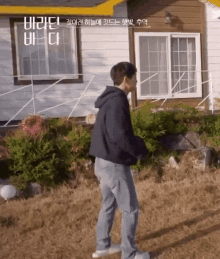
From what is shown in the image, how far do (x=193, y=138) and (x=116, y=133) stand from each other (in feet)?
16.7

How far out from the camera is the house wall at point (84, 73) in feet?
30.1

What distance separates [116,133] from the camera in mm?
3127

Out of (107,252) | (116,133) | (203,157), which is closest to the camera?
(116,133)

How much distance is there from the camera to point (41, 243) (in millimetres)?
4355

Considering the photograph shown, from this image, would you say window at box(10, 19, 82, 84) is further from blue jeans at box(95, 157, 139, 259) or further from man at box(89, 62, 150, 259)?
blue jeans at box(95, 157, 139, 259)

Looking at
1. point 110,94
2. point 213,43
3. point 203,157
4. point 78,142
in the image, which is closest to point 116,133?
point 110,94

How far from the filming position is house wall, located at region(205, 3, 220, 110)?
35.3ft

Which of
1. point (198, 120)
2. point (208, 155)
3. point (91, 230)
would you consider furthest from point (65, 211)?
point (198, 120)

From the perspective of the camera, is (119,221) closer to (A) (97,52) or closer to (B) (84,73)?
(B) (84,73)

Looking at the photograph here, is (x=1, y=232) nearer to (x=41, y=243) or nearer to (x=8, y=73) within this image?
(x=41, y=243)

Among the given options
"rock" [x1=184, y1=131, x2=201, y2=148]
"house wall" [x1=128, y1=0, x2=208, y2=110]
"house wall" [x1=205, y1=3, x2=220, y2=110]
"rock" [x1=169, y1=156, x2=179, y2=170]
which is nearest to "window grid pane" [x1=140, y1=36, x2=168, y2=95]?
"house wall" [x1=128, y1=0, x2=208, y2=110]

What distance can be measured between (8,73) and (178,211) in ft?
19.5

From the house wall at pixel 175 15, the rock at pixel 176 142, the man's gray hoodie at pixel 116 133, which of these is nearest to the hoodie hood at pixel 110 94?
the man's gray hoodie at pixel 116 133

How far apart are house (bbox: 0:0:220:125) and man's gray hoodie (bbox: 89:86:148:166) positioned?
557 cm
